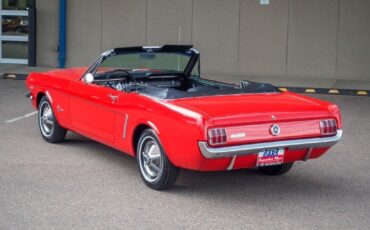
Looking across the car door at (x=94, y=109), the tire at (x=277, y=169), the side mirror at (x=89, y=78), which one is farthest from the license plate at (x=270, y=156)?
the side mirror at (x=89, y=78)

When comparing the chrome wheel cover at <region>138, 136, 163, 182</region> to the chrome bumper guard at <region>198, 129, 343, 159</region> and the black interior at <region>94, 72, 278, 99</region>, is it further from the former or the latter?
the chrome bumper guard at <region>198, 129, 343, 159</region>

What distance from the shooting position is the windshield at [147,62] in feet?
26.2

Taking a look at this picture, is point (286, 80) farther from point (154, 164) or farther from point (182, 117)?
point (182, 117)

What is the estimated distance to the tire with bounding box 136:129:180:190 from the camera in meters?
6.59

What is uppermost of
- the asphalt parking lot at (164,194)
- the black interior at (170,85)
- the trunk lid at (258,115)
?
the black interior at (170,85)

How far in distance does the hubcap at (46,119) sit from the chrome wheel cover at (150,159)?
220 centimetres

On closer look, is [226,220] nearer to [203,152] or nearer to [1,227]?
[203,152]

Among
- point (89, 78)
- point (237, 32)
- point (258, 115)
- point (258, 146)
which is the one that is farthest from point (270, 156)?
point (237, 32)

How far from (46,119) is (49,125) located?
0.08 m

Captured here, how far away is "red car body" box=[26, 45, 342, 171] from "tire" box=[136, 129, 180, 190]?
0.41 ft

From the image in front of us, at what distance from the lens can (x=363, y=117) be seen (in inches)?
449

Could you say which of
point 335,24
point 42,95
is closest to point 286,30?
point 335,24

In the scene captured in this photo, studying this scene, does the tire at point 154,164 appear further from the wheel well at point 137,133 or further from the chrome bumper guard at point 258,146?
the chrome bumper guard at point 258,146

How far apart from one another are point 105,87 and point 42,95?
66.1 inches
